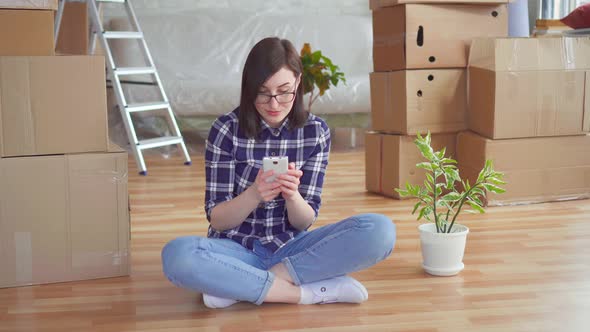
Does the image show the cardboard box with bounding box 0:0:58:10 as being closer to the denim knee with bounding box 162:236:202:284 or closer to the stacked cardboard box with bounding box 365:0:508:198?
the denim knee with bounding box 162:236:202:284

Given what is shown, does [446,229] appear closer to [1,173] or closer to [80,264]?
[80,264]

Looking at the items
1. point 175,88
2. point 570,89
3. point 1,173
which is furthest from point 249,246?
point 175,88

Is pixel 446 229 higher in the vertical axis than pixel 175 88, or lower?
lower

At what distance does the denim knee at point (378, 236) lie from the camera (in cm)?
172

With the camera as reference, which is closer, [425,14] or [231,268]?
[231,268]

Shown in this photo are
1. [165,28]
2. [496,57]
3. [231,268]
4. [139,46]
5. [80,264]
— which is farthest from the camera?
[165,28]

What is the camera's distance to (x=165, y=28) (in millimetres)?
4672

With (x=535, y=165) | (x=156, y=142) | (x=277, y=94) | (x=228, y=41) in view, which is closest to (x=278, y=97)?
(x=277, y=94)

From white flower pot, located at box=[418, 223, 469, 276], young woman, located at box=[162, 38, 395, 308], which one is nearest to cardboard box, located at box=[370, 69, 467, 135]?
white flower pot, located at box=[418, 223, 469, 276]

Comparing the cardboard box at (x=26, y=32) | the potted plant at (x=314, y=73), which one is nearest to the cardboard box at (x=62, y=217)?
the cardboard box at (x=26, y=32)

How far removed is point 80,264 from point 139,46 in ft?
8.40

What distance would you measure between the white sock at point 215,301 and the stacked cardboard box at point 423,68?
148 centimetres

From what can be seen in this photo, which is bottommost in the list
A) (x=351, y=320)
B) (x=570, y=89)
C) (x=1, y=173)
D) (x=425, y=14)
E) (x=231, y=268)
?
(x=351, y=320)

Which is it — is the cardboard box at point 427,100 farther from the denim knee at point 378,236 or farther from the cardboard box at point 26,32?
the cardboard box at point 26,32
